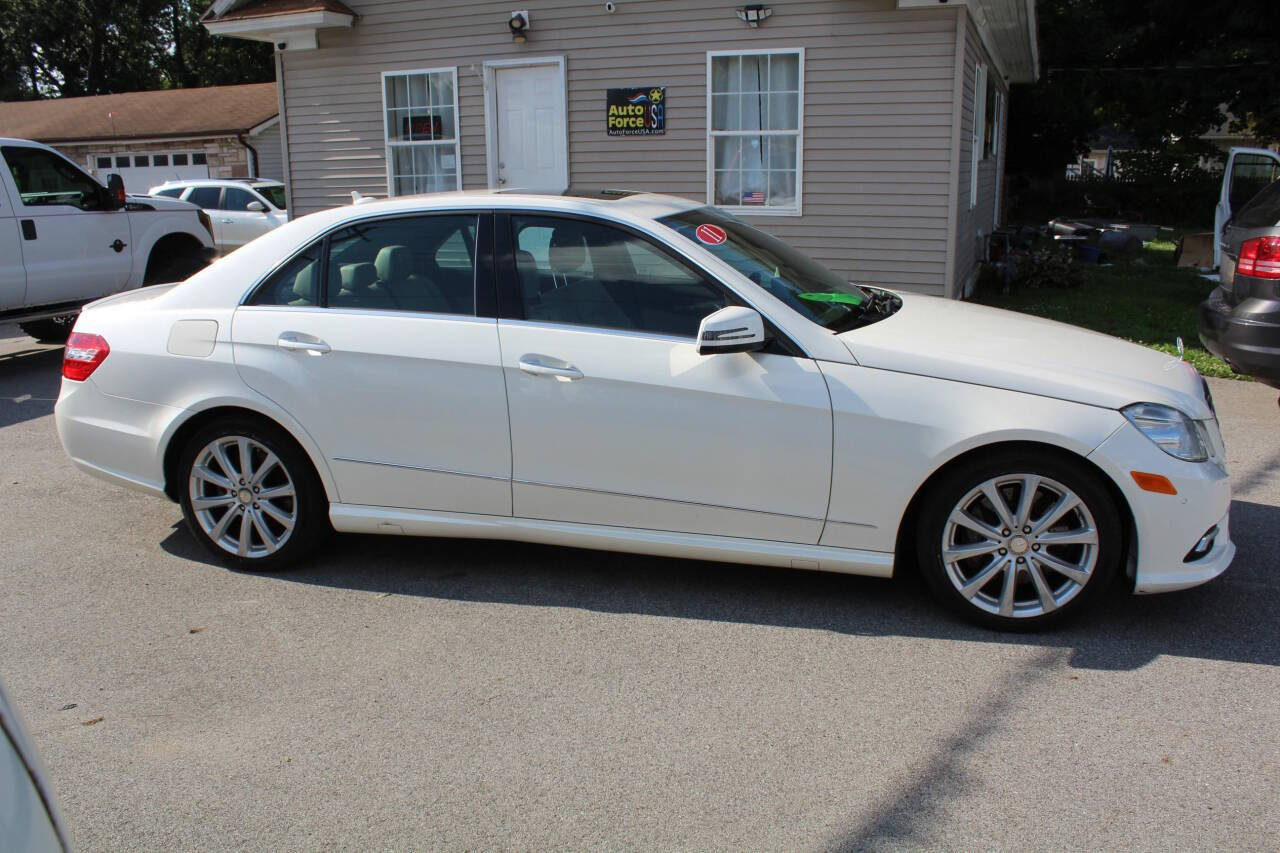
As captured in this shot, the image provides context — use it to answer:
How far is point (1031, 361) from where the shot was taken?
13.7 ft

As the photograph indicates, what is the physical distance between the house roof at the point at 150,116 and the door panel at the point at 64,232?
1912 centimetres

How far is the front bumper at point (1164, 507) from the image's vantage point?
3934mm

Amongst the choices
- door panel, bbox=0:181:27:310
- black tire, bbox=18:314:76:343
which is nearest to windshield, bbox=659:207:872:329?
door panel, bbox=0:181:27:310

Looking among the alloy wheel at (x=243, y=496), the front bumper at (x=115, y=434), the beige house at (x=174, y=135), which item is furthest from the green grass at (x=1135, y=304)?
the beige house at (x=174, y=135)

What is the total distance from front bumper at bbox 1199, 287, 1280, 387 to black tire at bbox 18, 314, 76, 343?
1045 centimetres

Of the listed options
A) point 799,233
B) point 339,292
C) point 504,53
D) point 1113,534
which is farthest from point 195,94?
point 1113,534

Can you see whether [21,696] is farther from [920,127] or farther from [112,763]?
[920,127]

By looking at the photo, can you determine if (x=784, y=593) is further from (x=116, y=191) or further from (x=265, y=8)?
(x=265, y=8)

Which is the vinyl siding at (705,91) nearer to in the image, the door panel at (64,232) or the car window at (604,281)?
the door panel at (64,232)

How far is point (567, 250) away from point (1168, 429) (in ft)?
8.05

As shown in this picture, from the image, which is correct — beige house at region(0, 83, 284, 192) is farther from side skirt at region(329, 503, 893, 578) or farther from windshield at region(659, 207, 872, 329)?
side skirt at region(329, 503, 893, 578)

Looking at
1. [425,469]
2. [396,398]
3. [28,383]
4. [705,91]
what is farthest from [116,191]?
[425,469]

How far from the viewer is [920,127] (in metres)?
10.8

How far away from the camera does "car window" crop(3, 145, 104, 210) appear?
9.64m
